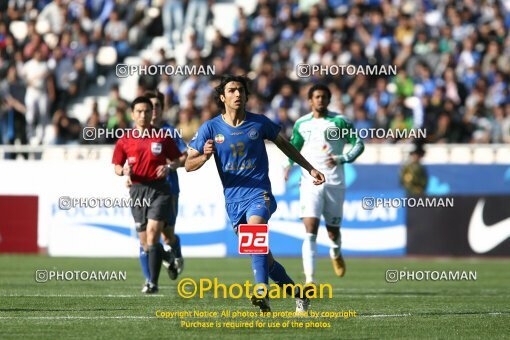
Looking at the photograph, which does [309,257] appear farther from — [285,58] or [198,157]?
[285,58]

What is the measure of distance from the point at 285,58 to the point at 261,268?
17403mm

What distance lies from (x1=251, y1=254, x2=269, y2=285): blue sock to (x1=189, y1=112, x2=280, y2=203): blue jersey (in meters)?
0.70

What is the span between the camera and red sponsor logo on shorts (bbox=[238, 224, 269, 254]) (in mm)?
11992

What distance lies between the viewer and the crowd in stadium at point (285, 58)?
27.2 metres

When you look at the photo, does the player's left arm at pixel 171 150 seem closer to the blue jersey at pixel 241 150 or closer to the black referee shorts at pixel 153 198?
the black referee shorts at pixel 153 198

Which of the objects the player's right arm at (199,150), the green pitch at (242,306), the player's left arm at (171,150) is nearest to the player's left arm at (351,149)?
the green pitch at (242,306)

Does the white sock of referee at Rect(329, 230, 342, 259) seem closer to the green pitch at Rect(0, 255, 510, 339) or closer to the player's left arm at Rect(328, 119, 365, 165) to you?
the green pitch at Rect(0, 255, 510, 339)

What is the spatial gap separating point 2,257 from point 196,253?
410 centimetres

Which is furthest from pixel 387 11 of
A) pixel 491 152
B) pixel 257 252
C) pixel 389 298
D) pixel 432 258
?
pixel 257 252

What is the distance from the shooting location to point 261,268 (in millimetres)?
12039

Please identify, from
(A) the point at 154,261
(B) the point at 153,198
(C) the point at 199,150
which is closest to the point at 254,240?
(C) the point at 199,150

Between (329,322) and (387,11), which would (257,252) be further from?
(387,11)

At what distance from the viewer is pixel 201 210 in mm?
25156

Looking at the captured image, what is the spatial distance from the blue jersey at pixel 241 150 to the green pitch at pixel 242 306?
1.44 metres
